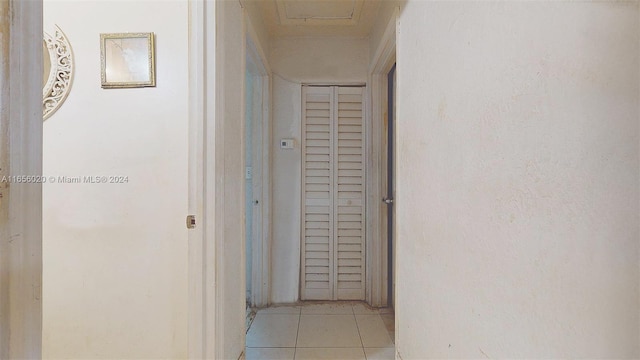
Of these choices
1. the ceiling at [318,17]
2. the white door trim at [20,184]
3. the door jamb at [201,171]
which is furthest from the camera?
the ceiling at [318,17]

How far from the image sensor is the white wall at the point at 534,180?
1.57ft

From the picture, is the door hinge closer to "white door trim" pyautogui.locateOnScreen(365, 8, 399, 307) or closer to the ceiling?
the ceiling

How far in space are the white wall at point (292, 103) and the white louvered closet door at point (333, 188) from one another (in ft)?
0.25

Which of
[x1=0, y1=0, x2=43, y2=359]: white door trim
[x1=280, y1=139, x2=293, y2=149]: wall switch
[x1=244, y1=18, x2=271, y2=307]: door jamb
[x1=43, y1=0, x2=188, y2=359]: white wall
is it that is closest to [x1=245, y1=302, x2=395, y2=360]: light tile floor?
[x1=244, y1=18, x2=271, y2=307]: door jamb

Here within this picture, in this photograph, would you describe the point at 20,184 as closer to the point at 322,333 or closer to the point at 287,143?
the point at 322,333

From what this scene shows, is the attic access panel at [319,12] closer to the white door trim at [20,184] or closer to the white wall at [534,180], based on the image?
the white wall at [534,180]

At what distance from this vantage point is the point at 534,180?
619mm

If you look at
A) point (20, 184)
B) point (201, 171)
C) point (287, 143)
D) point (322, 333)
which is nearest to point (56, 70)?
point (201, 171)

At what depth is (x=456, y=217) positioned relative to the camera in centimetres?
94

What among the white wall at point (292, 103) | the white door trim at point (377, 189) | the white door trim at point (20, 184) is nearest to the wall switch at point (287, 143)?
the white wall at point (292, 103)

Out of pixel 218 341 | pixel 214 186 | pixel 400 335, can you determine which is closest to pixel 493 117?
pixel 214 186

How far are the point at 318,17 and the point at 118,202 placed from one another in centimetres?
177

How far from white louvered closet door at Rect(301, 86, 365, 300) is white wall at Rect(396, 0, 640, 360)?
145cm

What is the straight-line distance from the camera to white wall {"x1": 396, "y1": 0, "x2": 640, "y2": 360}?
1.57ft
